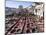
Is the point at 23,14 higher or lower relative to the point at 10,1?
lower

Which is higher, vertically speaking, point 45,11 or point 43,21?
point 45,11

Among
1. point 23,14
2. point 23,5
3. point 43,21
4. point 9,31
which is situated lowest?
point 9,31

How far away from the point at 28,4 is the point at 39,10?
0.19m

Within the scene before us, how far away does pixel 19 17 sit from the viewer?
1.31m

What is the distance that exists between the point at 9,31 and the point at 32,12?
434mm

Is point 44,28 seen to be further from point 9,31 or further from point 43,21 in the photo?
point 9,31

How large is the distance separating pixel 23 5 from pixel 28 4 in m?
0.08

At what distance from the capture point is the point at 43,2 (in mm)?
1378
